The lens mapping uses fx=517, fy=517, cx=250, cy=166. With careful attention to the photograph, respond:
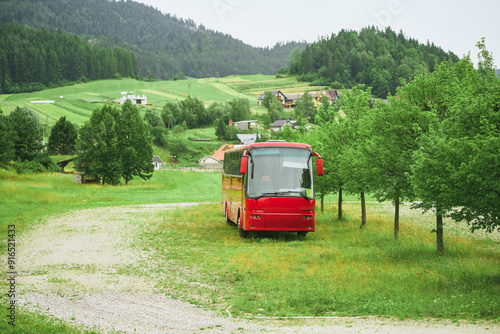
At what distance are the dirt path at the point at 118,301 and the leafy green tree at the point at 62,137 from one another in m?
78.0

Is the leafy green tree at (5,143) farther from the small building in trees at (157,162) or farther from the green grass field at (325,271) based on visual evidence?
the small building in trees at (157,162)

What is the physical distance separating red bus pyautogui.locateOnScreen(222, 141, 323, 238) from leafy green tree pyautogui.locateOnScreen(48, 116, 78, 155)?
78.0 metres

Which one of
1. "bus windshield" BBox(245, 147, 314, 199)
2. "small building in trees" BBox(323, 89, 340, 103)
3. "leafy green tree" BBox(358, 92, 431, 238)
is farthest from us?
"small building in trees" BBox(323, 89, 340, 103)

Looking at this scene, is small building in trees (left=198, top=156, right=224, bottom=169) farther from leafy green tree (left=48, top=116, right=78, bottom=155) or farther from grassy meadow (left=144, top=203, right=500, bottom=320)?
grassy meadow (left=144, top=203, right=500, bottom=320)

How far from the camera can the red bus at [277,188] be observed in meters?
20.1

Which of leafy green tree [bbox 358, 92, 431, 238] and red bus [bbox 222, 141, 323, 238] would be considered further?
red bus [bbox 222, 141, 323, 238]

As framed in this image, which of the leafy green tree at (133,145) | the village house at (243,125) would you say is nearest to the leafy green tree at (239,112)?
the village house at (243,125)

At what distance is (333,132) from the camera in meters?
27.3

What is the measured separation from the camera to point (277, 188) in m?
20.3

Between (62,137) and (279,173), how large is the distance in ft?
263

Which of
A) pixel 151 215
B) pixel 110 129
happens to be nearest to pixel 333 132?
pixel 151 215

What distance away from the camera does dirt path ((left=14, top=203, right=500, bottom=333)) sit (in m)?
8.48

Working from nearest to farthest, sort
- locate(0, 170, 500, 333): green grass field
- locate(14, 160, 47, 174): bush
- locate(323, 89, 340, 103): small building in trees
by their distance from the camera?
locate(0, 170, 500, 333): green grass field
locate(14, 160, 47, 174): bush
locate(323, 89, 340, 103): small building in trees

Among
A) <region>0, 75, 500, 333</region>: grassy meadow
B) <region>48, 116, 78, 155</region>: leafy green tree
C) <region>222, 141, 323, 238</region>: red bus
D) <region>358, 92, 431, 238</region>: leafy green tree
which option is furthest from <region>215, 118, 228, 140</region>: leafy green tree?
<region>358, 92, 431, 238</region>: leafy green tree
